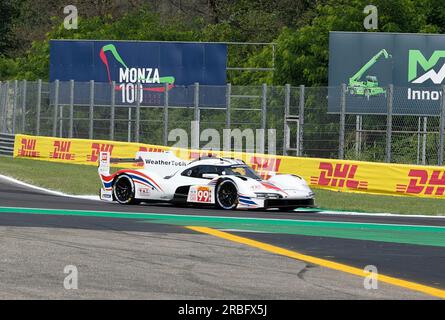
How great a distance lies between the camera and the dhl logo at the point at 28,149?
39094 mm

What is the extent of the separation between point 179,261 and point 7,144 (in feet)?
91.5

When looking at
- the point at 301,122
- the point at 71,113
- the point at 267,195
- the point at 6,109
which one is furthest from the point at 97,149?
the point at 267,195

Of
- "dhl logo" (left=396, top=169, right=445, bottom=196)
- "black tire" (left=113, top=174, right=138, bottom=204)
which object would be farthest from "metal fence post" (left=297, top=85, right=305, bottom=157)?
"black tire" (left=113, top=174, right=138, bottom=204)

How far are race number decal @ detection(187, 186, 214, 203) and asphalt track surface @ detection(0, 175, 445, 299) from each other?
2.35 metres

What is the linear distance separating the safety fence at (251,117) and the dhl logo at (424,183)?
2115 mm

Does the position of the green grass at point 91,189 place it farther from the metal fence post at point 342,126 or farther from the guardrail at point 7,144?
the guardrail at point 7,144

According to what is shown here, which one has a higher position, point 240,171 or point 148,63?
point 148,63

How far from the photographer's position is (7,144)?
134 ft

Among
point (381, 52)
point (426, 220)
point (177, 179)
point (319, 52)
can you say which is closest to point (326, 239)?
point (426, 220)

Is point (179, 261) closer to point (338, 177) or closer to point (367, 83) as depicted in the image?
point (338, 177)

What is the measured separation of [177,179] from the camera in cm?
2280

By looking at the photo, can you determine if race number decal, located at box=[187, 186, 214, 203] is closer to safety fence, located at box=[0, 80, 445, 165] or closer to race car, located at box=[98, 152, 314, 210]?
race car, located at box=[98, 152, 314, 210]

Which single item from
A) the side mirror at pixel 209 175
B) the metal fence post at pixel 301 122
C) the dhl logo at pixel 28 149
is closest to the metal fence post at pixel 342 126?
the metal fence post at pixel 301 122
